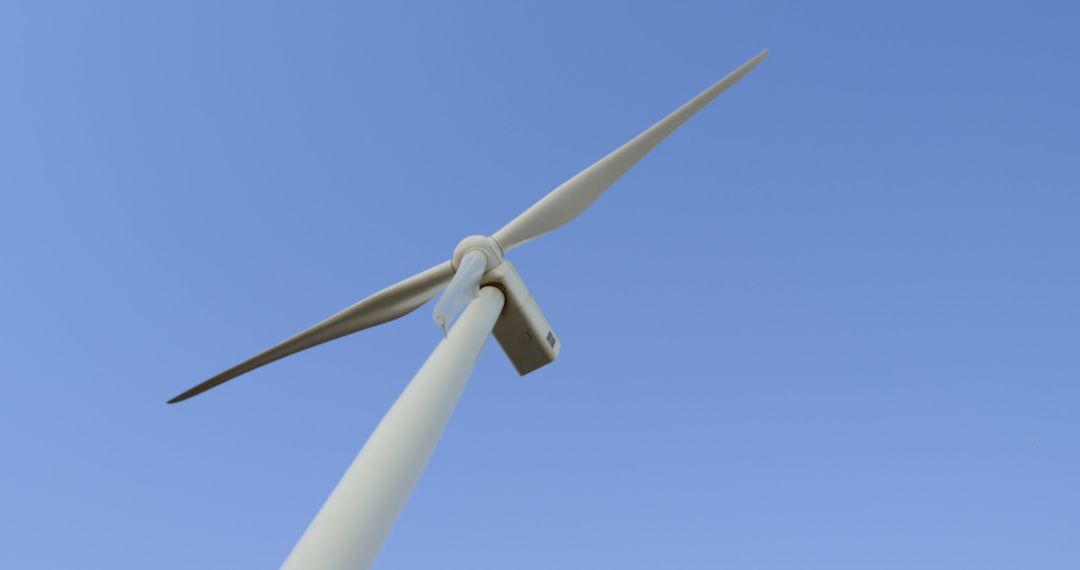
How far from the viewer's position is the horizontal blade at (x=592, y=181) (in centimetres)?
1191

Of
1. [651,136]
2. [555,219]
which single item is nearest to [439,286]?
[555,219]

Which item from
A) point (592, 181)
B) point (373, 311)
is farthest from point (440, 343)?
point (592, 181)

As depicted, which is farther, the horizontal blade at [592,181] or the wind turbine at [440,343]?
the horizontal blade at [592,181]

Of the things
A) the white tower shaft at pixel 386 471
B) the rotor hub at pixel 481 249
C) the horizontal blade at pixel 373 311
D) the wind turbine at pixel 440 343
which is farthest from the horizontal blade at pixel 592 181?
the white tower shaft at pixel 386 471

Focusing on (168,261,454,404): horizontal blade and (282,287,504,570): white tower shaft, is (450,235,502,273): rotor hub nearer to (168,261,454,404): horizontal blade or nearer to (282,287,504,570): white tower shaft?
(168,261,454,404): horizontal blade

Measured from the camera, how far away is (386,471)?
635 centimetres

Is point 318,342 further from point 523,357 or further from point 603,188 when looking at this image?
point 603,188

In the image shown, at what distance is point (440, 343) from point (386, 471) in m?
2.50

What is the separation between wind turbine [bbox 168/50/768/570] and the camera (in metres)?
5.80

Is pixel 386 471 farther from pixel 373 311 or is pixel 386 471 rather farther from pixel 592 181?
pixel 592 181

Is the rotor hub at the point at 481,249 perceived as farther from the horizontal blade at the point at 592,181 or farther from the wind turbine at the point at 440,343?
the horizontal blade at the point at 592,181

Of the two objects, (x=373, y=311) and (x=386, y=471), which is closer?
(x=386, y=471)

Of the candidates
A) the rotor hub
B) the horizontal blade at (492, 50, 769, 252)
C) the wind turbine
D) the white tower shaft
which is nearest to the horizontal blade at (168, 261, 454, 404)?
the wind turbine

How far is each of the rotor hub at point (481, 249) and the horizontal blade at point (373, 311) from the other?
324 mm
